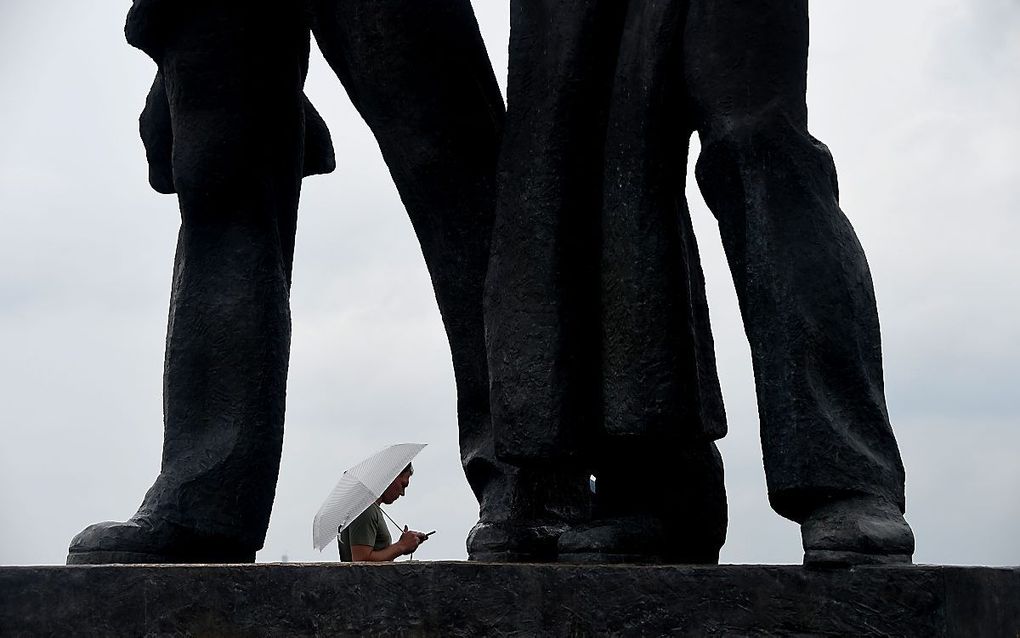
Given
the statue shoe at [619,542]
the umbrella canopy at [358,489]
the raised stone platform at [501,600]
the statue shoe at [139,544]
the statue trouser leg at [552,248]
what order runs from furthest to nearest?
the umbrella canopy at [358,489] → the statue shoe at [139,544] → the statue trouser leg at [552,248] → the statue shoe at [619,542] → the raised stone platform at [501,600]

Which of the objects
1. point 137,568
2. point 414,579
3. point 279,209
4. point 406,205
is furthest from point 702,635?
point 279,209

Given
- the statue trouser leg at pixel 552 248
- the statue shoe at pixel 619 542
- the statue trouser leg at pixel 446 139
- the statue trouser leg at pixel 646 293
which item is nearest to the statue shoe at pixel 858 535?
the statue shoe at pixel 619 542

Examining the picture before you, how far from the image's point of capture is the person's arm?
18.9 feet

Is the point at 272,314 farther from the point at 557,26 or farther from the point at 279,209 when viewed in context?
the point at 557,26

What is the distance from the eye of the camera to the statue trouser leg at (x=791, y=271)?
273cm

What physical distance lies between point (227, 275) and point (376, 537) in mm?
2522

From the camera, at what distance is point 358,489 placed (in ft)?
17.7

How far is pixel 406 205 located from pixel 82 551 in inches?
43.1

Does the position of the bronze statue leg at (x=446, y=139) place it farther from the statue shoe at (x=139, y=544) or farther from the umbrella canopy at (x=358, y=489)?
the umbrella canopy at (x=358, y=489)

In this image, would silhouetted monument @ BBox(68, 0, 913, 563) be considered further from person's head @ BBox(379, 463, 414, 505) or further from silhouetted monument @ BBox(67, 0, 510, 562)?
person's head @ BBox(379, 463, 414, 505)

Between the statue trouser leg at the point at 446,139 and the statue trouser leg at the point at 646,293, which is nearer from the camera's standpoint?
the statue trouser leg at the point at 646,293

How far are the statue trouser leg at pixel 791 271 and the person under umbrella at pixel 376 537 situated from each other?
3003 millimetres

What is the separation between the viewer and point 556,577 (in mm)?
2699

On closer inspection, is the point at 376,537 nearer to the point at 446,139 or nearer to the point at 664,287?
the point at 446,139
